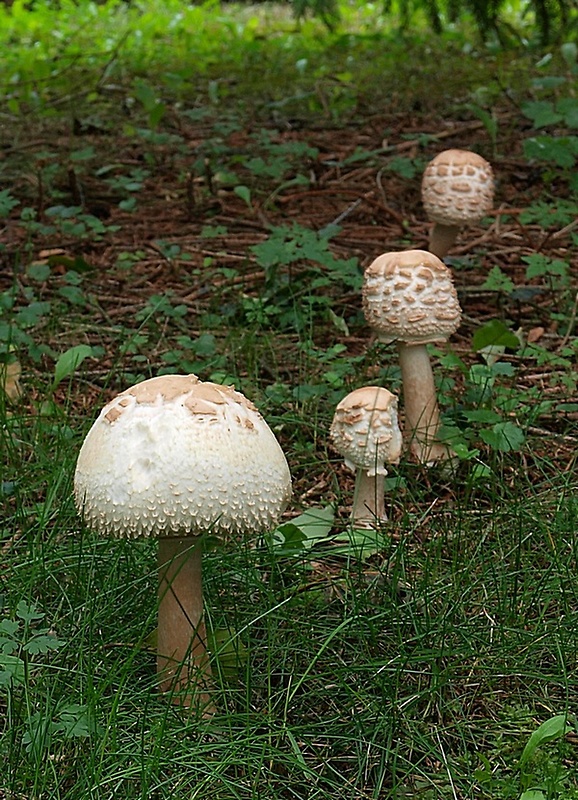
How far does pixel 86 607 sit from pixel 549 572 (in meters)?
1.16

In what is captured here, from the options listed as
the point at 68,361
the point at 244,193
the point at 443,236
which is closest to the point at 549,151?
the point at 443,236

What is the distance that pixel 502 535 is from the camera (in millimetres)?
2887

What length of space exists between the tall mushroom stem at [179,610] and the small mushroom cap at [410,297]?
128 centimetres

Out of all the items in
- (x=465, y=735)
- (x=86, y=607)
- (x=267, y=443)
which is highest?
(x=267, y=443)

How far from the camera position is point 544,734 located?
2.11 meters

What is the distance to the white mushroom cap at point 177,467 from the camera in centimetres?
213

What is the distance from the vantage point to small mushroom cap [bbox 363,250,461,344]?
334cm

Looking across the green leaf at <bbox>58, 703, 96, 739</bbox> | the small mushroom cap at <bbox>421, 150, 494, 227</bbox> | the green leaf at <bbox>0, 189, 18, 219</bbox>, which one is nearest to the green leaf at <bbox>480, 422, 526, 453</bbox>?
the small mushroom cap at <bbox>421, 150, 494, 227</bbox>

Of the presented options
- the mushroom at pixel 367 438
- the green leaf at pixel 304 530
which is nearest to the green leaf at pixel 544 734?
the green leaf at pixel 304 530

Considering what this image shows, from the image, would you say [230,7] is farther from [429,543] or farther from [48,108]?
[429,543]

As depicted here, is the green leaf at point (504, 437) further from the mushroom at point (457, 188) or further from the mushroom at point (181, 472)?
the mushroom at point (457, 188)

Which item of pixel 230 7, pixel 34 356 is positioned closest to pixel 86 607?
pixel 34 356

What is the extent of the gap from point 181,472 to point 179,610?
1.54 feet

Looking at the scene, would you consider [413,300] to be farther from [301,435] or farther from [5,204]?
[5,204]
